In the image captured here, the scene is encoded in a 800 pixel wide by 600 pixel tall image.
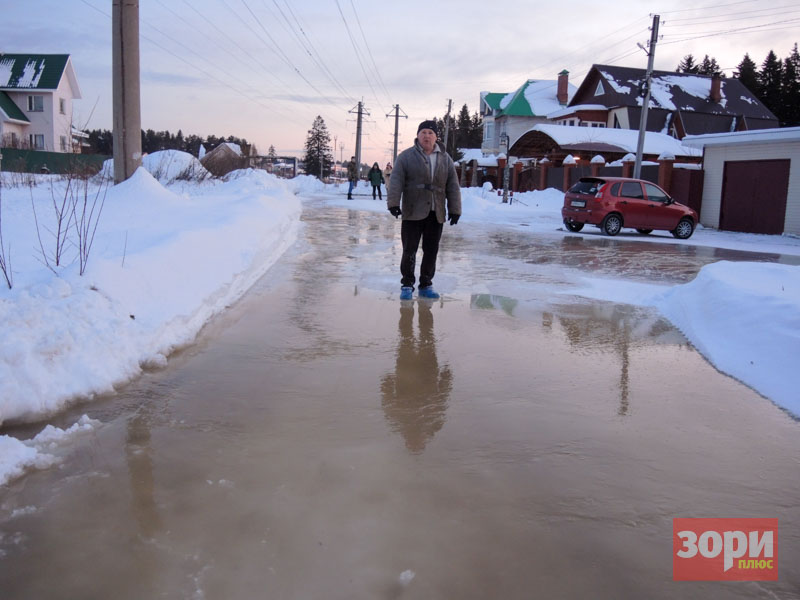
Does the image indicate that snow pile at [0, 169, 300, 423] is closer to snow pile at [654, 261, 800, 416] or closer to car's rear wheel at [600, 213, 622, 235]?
snow pile at [654, 261, 800, 416]

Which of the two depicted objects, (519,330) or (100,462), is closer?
(100,462)

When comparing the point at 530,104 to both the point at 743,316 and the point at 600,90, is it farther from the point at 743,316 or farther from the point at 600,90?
the point at 743,316

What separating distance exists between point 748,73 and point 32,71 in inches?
2730

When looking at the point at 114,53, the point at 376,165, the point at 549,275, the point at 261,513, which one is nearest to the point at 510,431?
the point at 261,513

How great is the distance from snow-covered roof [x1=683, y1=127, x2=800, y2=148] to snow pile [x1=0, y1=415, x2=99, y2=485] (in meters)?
21.6

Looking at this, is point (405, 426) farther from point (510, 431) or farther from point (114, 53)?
point (114, 53)

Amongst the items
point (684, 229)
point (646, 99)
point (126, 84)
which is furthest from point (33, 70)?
point (684, 229)

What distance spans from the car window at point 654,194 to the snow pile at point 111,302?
13.3 m

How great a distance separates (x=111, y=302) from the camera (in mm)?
4758

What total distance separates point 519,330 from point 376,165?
83.4 ft

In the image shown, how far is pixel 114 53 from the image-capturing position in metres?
11.5

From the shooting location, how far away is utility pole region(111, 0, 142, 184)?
37.3 feet

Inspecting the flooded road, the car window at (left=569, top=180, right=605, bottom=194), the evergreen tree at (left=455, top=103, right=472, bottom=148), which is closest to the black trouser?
the flooded road

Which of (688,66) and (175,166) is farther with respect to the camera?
(688,66)
